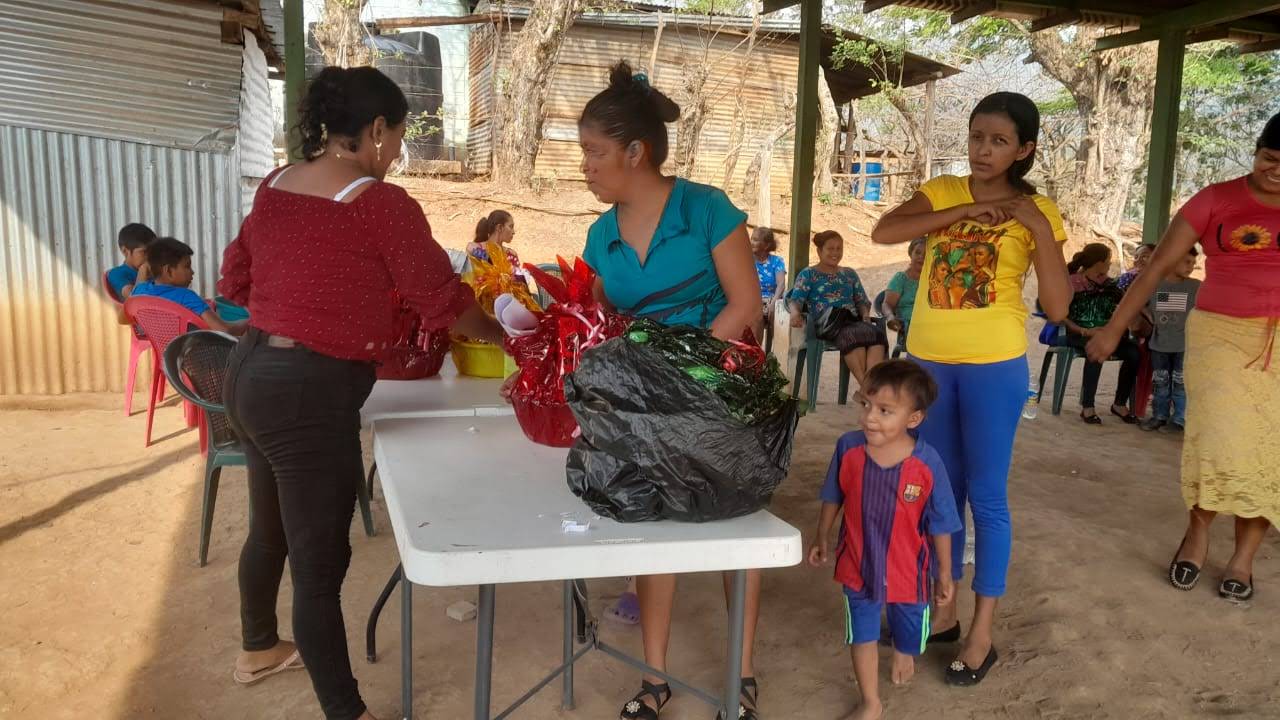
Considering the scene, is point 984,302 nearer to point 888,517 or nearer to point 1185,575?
point 888,517

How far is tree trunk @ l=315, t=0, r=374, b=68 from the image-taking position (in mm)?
14289

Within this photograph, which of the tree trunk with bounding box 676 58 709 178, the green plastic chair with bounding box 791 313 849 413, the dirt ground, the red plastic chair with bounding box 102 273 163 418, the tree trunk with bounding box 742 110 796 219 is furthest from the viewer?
the tree trunk with bounding box 676 58 709 178

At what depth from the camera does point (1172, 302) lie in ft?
20.9

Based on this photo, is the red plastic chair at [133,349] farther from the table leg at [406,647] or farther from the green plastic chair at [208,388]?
the table leg at [406,647]

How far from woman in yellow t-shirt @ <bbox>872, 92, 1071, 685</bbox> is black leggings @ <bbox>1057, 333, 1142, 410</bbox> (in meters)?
4.82

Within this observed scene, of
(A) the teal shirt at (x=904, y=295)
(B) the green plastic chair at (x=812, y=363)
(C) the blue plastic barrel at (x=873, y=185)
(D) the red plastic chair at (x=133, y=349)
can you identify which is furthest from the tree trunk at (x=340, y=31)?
(C) the blue plastic barrel at (x=873, y=185)

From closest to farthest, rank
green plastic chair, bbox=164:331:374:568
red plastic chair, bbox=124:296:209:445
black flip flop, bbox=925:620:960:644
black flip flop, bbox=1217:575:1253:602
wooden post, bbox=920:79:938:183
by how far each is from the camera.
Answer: black flip flop, bbox=925:620:960:644 < black flip flop, bbox=1217:575:1253:602 < green plastic chair, bbox=164:331:374:568 < red plastic chair, bbox=124:296:209:445 < wooden post, bbox=920:79:938:183

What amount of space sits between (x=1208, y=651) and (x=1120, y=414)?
4.40 m

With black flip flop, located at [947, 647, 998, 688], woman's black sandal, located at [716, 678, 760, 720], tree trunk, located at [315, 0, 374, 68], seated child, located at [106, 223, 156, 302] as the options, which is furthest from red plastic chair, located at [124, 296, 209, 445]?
tree trunk, located at [315, 0, 374, 68]

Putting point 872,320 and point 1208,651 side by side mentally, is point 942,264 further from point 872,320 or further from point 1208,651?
point 872,320

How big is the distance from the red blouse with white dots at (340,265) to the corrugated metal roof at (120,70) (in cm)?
527

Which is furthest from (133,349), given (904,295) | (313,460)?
(904,295)

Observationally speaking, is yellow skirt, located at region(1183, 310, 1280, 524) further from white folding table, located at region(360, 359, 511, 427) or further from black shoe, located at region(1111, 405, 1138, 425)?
black shoe, located at region(1111, 405, 1138, 425)

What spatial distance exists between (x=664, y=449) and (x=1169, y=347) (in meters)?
5.98
